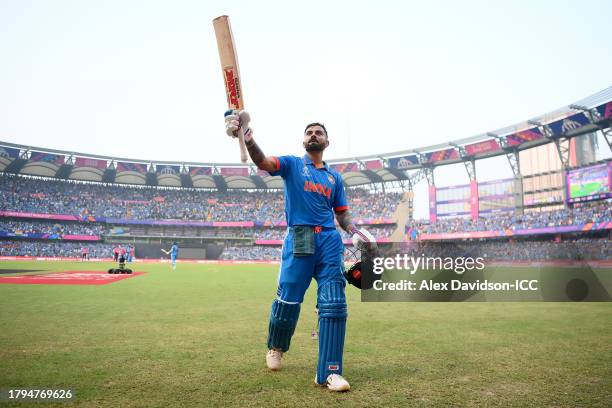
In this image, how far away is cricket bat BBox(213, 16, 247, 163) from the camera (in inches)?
159

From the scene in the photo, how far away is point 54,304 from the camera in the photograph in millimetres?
8430

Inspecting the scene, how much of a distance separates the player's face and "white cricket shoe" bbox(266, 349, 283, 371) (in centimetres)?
223

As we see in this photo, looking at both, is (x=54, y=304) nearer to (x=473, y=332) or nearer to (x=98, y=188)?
(x=473, y=332)

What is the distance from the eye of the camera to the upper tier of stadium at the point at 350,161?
Result: 3728 cm

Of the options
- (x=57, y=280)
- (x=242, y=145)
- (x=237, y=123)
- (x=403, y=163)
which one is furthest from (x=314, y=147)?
(x=403, y=163)

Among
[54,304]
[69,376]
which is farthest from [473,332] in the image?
[54,304]

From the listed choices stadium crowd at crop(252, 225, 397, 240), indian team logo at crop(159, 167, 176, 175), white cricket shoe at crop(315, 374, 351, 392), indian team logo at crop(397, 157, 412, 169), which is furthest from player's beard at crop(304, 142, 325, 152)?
indian team logo at crop(159, 167, 176, 175)

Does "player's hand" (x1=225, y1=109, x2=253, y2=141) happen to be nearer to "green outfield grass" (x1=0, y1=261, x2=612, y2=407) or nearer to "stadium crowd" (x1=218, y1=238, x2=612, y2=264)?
"green outfield grass" (x1=0, y1=261, x2=612, y2=407)

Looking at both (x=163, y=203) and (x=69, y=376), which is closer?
(x=69, y=376)

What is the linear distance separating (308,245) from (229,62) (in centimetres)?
217

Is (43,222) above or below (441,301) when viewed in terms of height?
above

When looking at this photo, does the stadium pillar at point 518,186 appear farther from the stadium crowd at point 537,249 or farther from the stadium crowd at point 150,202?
the stadium crowd at point 150,202

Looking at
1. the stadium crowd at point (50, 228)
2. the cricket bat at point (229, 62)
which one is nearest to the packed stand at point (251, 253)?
the stadium crowd at point (50, 228)

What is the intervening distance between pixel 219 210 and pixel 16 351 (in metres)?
61.3
